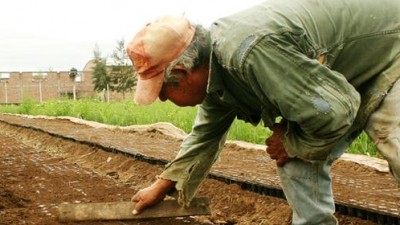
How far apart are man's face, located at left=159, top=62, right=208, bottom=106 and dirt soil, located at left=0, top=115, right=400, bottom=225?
113 cm

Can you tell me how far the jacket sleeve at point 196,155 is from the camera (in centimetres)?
228

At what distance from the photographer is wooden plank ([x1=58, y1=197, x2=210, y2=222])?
2.57 meters

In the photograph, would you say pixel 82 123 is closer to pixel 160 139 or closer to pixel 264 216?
pixel 160 139

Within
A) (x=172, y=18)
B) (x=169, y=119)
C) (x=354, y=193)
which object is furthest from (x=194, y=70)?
(x=169, y=119)

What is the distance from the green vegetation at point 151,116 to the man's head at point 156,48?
12.0 feet

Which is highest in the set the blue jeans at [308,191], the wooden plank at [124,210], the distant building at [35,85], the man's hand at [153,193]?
the blue jeans at [308,191]

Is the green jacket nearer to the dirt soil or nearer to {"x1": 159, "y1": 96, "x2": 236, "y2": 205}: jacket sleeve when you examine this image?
{"x1": 159, "y1": 96, "x2": 236, "y2": 205}: jacket sleeve

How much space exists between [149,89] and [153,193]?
822mm

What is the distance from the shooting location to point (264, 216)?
3094 mm

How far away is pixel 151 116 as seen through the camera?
1044cm

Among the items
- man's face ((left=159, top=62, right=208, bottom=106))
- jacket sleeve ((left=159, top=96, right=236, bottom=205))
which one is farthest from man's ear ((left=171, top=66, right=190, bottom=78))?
jacket sleeve ((left=159, top=96, right=236, bottom=205))

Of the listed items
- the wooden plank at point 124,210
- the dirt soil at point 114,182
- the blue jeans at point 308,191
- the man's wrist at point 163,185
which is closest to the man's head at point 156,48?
the blue jeans at point 308,191

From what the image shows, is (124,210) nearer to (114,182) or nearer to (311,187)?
(311,187)

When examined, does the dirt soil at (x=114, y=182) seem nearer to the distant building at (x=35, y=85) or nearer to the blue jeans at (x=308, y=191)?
the blue jeans at (x=308, y=191)
